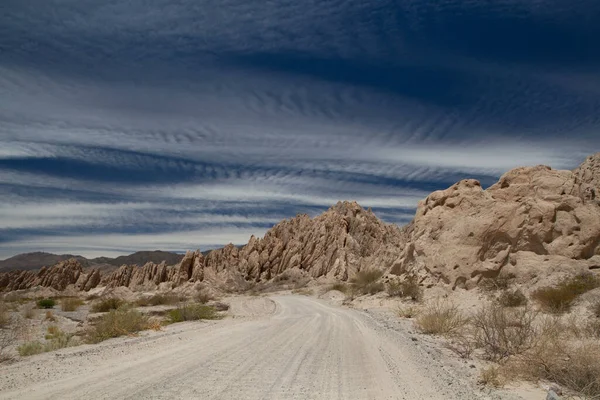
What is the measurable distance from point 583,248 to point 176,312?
18.2m

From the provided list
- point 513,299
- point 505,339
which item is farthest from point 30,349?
point 513,299

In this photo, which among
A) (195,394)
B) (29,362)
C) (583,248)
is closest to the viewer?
(195,394)

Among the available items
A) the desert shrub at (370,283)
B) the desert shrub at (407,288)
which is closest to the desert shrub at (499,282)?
the desert shrub at (407,288)

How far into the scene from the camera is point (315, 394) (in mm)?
6594

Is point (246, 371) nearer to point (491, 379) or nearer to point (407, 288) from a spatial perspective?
point (491, 379)

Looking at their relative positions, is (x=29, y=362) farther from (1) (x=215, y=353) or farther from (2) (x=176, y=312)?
(2) (x=176, y=312)

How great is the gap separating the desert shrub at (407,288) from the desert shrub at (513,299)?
5585 millimetres

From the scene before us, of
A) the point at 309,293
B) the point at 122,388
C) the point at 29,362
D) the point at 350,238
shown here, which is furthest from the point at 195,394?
the point at 350,238

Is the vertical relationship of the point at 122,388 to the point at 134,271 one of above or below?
above

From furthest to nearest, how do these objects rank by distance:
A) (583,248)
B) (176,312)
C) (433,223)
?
(433,223), (176,312), (583,248)

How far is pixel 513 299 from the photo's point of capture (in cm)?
1616

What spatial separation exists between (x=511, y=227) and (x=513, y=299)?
443cm

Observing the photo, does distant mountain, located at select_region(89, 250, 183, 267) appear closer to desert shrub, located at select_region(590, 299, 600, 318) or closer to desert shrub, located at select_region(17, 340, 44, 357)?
desert shrub, located at select_region(17, 340, 44, 357)

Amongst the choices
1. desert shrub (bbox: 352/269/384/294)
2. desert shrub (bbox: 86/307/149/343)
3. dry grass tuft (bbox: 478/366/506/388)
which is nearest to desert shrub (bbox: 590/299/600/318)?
dry grass tuft (bbox: 478/366/506/388)
